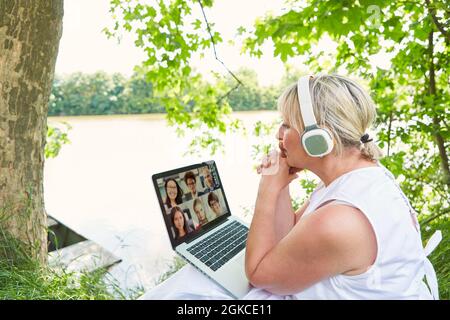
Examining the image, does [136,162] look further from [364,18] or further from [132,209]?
[364,18]

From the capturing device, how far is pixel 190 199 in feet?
4.34

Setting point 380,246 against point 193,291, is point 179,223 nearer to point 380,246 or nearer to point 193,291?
point 193,291

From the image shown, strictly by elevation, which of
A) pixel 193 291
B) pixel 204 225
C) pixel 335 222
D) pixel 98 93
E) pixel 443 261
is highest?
pixel 98 93

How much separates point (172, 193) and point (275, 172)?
0.32m

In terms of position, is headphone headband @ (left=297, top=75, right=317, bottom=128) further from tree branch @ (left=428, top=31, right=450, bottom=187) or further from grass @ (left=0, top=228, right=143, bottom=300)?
tree branch @ (left=428, top=31, right=450, bottom=187)

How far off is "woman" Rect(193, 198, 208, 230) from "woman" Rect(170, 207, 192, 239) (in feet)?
0.20

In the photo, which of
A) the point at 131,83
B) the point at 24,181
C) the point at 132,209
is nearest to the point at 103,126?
the point at 131,83

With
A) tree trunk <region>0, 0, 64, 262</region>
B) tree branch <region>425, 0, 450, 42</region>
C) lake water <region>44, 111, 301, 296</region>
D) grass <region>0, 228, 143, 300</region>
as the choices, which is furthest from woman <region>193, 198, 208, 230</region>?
tree branch <region>425, 0, 450, 42</region>

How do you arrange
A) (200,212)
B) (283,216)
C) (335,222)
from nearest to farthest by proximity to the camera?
(335,222) < (283,216) < (200,212)

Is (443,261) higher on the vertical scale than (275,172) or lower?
lower

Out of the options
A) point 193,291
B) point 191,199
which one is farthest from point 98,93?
point 193,291

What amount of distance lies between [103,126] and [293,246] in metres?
15.8

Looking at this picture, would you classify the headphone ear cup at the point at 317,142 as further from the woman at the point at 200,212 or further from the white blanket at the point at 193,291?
the woman at the point at 200,212

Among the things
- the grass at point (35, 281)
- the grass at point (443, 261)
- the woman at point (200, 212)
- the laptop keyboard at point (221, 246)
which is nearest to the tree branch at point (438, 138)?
the grass at point (443, 261)
